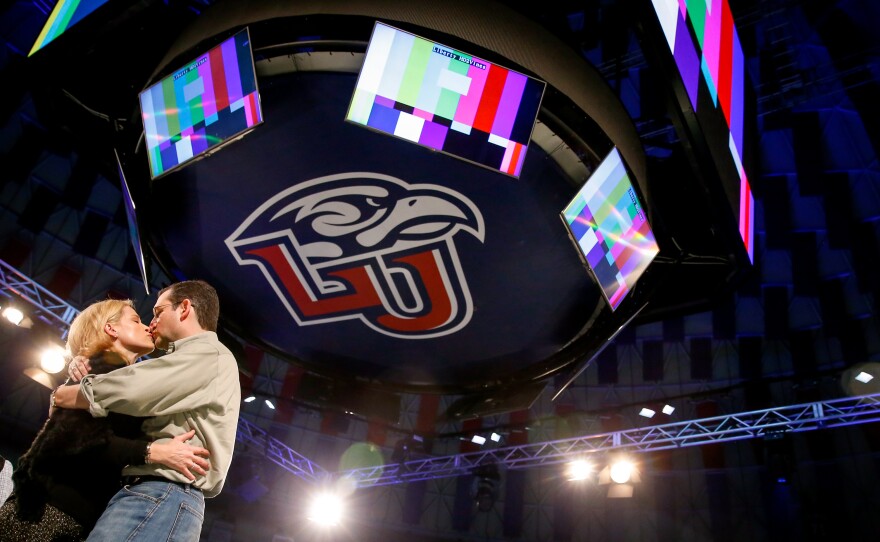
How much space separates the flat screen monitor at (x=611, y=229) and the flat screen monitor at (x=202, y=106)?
8.85 ft

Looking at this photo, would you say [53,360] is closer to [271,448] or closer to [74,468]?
[271,448]

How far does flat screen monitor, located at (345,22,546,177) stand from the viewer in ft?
13.4

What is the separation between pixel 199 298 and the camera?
3.04 metres

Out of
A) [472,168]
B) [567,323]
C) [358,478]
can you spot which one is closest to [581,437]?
[358,478]

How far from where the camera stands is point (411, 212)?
541 cm

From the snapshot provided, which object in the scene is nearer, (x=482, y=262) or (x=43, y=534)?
(x=43, y=534)

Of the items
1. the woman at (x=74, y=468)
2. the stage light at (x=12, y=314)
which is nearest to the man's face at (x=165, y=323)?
the woman at (x=74, y=468)

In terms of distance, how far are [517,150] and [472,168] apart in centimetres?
73

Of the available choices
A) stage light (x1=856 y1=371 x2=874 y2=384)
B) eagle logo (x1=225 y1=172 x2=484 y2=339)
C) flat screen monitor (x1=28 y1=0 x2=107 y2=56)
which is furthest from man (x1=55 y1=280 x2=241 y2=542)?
stage light (x1=856 y1=371 x2=874 y2=384)

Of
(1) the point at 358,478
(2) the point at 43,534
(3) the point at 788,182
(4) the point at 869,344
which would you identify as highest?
(3) the point at 788,182

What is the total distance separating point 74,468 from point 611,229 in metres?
4.28

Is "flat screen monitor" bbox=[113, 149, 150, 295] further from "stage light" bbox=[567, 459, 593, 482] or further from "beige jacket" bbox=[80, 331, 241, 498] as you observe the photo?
"stage light" bbox=[567, 459, 593, 482]

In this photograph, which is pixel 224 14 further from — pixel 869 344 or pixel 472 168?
pixel 869 344

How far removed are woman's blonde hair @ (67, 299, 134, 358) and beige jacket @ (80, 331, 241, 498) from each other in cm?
37
